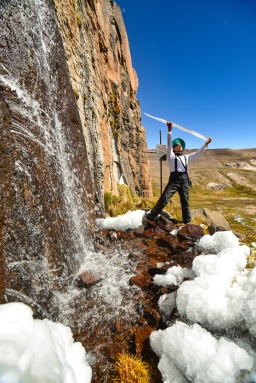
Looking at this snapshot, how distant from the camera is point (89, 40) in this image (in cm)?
1043

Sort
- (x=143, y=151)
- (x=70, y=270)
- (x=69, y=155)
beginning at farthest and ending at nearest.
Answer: (x=143, y=151) < (x=69, y=155) < (x=70, y=270)

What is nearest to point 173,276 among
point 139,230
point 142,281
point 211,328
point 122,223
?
point 142,281

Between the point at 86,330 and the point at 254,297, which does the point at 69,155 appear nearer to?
the point at 86,330

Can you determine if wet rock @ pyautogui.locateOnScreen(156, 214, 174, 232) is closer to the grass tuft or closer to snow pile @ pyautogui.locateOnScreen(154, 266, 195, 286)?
snow pile @ pyautogui.locateOnScreen(154, 266, 195, 286)

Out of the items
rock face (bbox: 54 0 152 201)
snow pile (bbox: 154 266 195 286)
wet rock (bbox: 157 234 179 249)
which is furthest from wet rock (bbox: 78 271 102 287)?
rock face (bbox: 54 0 152 201)

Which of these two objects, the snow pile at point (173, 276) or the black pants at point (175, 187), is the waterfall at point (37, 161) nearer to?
the snow pile at point (173, 276)

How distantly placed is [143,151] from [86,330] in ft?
65.3

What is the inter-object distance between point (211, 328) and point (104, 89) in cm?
1321

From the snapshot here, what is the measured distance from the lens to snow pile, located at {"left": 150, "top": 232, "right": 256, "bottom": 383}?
2.17m

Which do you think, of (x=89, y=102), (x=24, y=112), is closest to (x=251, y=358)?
(x=24, y=112)

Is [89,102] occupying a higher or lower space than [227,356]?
higher

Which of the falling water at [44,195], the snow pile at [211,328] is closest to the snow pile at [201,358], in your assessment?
the snow pile at [211,328]

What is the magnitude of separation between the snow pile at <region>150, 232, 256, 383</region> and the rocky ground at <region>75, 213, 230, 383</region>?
24 cm

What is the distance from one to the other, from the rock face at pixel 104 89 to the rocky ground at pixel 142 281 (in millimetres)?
2941
